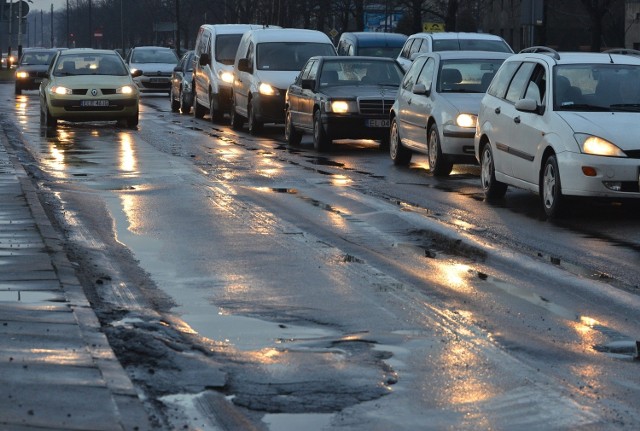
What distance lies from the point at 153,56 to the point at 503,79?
35114mm

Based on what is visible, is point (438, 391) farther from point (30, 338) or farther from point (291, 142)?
point (291, 142)

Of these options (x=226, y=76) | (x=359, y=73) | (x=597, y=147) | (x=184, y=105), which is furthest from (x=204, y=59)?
(x=597, y=147)

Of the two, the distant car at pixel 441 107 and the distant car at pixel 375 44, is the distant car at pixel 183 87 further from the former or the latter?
the distant car at pixel 441 107

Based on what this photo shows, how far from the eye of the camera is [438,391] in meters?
6.66

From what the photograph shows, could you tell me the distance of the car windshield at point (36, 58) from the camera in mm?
54062

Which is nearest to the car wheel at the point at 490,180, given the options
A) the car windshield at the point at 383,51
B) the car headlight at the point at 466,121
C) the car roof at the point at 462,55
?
the car headlight at the point at 466,121

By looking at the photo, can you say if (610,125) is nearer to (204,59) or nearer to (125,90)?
(125,90)

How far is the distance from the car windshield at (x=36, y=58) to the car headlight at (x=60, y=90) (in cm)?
2348

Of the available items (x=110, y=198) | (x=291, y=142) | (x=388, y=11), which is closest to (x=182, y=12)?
(x=388, y=11)

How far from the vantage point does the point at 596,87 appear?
1489 cm

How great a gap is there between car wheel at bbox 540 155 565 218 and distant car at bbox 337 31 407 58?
2220 centimetres

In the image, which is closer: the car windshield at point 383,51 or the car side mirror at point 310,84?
the car side mirror at point 310,84

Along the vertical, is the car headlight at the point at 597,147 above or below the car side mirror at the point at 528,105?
below

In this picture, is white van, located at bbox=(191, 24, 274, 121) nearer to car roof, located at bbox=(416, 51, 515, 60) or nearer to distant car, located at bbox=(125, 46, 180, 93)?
car roof, located at bbox=(416, 51, 515, 60)
